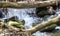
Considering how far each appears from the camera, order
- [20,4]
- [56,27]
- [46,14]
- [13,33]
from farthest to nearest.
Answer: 1. [46,14]
2. [56,27]
3. [13,33]
4. [20,4]

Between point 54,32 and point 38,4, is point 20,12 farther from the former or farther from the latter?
point 38,4

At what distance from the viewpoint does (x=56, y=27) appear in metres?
6.96

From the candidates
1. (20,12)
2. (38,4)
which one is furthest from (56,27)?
(38,4)

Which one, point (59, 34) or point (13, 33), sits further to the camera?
point (59, 34)

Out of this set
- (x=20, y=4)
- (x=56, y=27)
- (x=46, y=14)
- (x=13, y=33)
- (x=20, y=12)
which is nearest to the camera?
(x=20, y=4)

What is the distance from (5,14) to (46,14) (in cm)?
188

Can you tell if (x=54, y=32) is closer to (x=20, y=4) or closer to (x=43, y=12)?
(x=43, y=12)

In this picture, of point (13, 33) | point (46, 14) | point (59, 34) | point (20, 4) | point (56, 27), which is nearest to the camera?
point (20, 4)

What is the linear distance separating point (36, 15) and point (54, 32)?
2.58 metres

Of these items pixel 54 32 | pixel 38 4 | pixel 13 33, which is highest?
pixel 38 4

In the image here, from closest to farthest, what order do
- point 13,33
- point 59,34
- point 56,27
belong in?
point 13,33
point 59,34
point 56,27

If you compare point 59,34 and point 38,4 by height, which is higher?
point 38,4

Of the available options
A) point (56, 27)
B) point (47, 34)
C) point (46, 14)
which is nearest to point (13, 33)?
point (47, 34)

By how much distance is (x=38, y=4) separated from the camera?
252 centimetres
